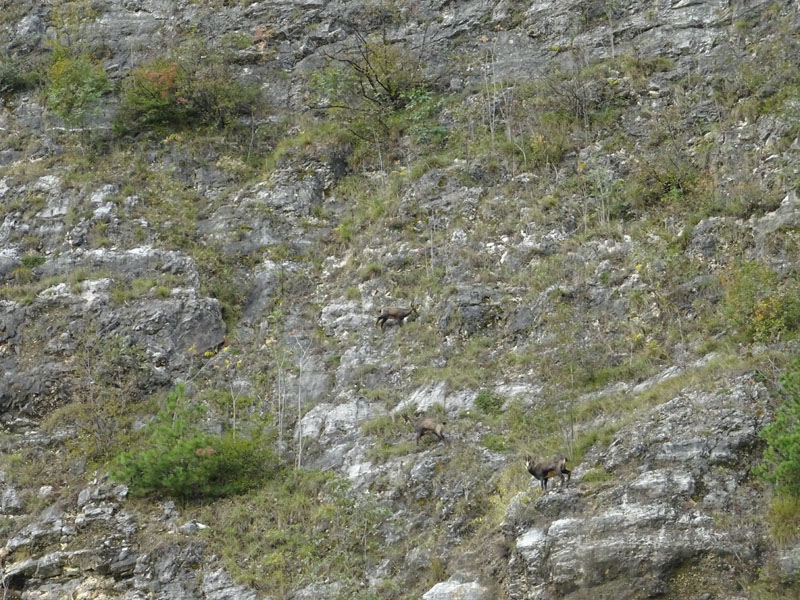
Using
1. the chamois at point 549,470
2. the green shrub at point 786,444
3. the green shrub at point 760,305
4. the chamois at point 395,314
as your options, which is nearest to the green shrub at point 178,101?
the chamois at point 395,314

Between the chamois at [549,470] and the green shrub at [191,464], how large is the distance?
4345 millimetres

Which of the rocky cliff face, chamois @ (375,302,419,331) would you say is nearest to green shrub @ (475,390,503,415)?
the rocky cliff face

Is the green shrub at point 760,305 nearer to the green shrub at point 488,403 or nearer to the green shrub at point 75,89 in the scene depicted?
the green shrub at point 488,403

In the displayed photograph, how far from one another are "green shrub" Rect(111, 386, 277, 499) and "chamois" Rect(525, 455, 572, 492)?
4.34 meters

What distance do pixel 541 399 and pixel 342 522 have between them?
10.2ft

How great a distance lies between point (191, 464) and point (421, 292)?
4688 millimetres

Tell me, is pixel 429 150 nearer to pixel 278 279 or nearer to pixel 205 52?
pixel 278 279

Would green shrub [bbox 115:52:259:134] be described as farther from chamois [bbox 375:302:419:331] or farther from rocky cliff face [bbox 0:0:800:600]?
chamois [bbox 375:302:419:331]

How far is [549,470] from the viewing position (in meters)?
10.1

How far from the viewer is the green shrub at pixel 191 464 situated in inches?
490

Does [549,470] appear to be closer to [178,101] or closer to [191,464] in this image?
[191,464]

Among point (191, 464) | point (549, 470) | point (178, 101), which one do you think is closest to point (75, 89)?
point (178, 101)

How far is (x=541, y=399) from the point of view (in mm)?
12242

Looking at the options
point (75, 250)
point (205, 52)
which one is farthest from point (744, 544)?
point (205, 52)
